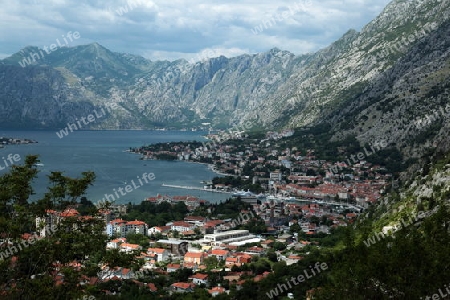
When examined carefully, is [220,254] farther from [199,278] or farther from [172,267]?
[199,278]

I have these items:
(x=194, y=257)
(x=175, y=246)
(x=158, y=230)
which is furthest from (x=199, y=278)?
(x=158, y=230)

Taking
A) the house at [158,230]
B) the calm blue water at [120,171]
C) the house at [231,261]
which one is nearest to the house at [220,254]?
the house at [231,261]

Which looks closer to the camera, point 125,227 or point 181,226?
point 125,227

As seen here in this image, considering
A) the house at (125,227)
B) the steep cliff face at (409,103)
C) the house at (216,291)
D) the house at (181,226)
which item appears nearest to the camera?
the house at (216,291)

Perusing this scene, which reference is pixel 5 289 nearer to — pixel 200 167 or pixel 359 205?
pixel 359 205

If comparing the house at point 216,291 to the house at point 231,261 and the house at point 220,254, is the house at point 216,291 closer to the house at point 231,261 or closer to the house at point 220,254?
the house at point 231,261

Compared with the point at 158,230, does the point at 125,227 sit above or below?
above
